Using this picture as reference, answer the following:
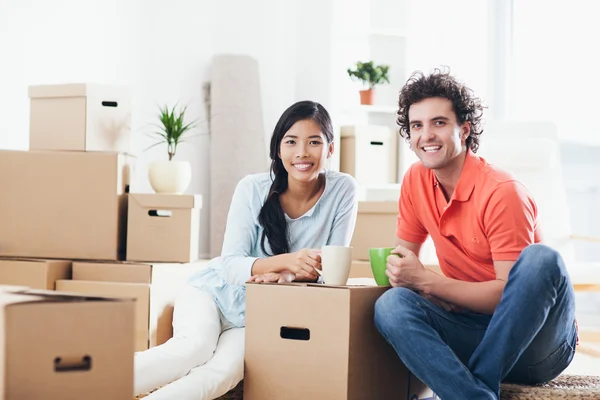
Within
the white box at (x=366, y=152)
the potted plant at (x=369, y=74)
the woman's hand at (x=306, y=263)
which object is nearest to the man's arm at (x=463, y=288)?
the woman's hand at (x=306, y=263)

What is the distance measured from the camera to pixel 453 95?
1.75 metres

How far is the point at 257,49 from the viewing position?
12.8 ft

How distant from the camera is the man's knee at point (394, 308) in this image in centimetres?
158

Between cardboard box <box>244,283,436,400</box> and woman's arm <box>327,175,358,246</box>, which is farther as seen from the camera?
woman's arm <box>327,175,358,246</box>

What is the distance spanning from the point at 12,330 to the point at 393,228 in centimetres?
205

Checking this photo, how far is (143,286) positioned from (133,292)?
4 centimetres

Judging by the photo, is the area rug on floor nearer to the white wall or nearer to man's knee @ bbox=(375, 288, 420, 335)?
man's knee @ bbox=(375, 288, 420, 335)

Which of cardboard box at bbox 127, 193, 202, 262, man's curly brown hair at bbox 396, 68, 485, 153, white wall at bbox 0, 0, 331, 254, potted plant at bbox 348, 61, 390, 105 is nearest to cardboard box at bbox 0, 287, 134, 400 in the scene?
man's curly brown hair at bbox 396, 68, 485, 153

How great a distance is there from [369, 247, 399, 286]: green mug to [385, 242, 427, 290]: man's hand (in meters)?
0.03

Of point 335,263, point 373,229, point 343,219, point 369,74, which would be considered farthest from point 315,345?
point 369,74

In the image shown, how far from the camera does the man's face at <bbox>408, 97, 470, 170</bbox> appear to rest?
1.71 metres

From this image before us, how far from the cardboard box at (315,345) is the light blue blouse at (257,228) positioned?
261 millimetres

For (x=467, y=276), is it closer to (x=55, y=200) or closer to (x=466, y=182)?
(x=466, y=182)

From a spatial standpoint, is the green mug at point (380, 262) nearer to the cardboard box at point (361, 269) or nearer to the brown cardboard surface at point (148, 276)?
the brown cardboard surface at point (148, 276)
